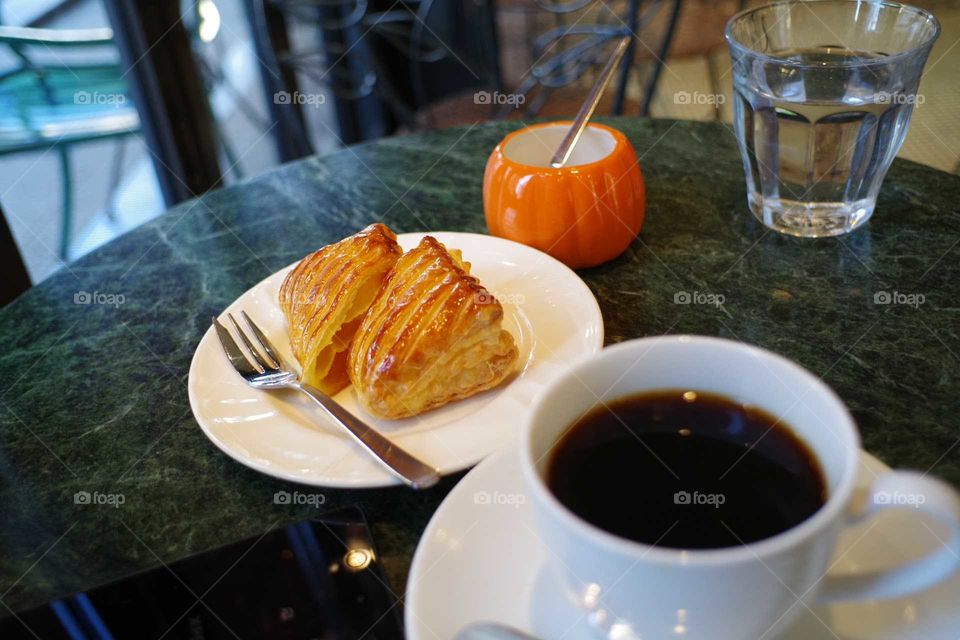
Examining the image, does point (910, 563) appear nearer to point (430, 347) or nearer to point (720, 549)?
point (720, 549)

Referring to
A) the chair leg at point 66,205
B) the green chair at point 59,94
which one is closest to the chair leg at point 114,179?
the chair leg at point 66,205

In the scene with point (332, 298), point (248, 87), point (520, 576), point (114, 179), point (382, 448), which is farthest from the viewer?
point (248, 87)

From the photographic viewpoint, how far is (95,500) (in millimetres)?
705

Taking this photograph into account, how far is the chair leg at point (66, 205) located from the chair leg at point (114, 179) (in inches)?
4.6

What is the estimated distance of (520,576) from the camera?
20.4 inches

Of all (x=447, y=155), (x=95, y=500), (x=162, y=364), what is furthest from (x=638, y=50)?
(x=95, y=500)

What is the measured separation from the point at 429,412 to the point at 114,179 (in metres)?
2.16

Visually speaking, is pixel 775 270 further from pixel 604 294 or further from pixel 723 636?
pixel 723 636

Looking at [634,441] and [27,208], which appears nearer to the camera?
[634,441]

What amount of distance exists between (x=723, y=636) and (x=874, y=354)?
425 mm

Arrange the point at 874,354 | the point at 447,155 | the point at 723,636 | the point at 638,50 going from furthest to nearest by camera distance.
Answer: the point at 638,50 < the point at 447,155 < the point at 874,354 < the point at 723,636

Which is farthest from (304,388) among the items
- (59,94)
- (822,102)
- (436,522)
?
(59,94)

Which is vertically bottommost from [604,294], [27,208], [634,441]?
[27,208]

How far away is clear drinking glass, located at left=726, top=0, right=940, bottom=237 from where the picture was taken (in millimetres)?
890
